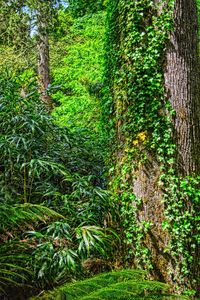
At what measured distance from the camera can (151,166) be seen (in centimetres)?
309

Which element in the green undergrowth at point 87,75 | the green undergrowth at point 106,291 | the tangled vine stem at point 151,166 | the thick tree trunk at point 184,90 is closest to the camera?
the green undergrowth at point 106,291

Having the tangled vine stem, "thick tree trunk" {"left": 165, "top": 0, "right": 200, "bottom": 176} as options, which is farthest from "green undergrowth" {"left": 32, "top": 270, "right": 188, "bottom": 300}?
"thick tree trunk" {"left": 165, "top": 0, "right": 200, "bottom": 176}

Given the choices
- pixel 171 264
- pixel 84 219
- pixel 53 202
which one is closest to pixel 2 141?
pixel 53 202

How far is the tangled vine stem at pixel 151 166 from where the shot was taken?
2.95m

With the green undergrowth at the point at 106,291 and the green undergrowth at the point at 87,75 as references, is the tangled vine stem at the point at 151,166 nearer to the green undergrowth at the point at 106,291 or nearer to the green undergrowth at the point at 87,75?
the green undergrowth at the point at 106,291

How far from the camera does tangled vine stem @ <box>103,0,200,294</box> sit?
2.95 metres

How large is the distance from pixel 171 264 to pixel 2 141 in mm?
1998

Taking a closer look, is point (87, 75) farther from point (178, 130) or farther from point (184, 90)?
point (178, 130)

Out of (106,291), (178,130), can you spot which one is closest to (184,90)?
(178,130)

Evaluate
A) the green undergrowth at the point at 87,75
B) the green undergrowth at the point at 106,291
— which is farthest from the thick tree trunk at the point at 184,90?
the green undergrowth at the point at 87,75

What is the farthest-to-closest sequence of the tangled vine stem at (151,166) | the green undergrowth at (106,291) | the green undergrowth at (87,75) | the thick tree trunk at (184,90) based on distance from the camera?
1. the green undergrowth at (87,75)
2. the thick tree trunk at (184,90)
3. the tangled vine stem at (151,166)
4. the green undergrowth at (106,291)

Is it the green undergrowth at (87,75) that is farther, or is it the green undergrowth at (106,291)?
the green undergrowth at (87,75)

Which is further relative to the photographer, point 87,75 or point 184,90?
point 87,75

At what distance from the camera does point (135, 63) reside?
10.3ft
